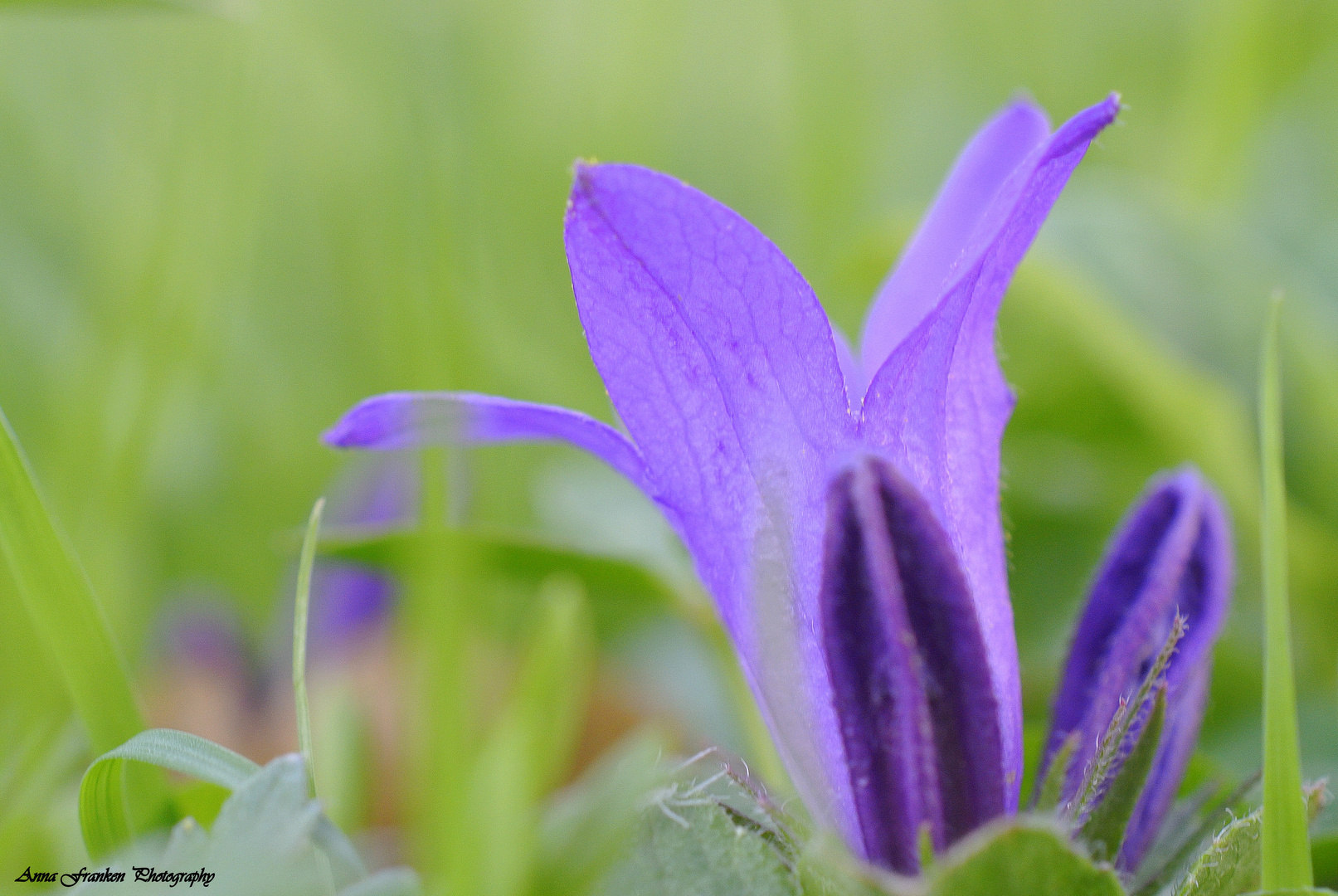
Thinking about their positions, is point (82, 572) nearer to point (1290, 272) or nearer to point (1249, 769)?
point (1249, 769)

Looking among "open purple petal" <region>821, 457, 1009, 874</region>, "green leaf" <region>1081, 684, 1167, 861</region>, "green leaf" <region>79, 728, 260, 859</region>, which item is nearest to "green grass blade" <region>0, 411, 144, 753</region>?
"green leaf" <region>79, 728, 260, 859</region>

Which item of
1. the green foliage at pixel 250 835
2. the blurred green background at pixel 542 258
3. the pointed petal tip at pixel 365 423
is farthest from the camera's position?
the blurred green background at pixel 542 258

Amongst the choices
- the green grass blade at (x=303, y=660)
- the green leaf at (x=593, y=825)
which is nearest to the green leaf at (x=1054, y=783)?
the green leaf at (x=593, y=825)

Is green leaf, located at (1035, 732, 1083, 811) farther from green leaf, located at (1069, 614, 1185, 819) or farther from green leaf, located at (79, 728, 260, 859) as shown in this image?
green leaf, located at (79, 728, 260, 859)

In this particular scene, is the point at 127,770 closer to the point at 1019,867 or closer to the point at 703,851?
the point at 703,851

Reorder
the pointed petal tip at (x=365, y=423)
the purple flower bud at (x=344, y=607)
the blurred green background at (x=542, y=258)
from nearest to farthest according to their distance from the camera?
the pointed petal tip at (x=365, y=423) < the blurred green background at (x=542, y=258) < the purple flower bud at (x=344, y=607)

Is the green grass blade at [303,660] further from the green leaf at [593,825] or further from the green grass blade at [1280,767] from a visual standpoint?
the green grass blade at [1280,767]

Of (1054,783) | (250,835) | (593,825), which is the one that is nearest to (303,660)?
(250,835)

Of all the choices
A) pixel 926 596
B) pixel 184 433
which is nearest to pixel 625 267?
pixel 926 596
